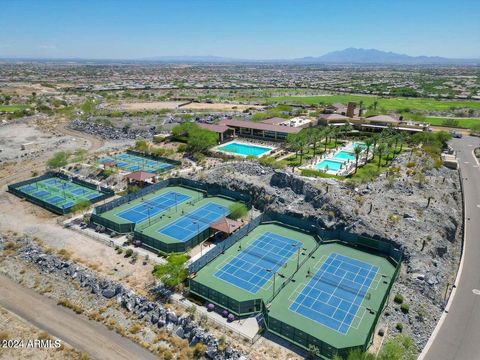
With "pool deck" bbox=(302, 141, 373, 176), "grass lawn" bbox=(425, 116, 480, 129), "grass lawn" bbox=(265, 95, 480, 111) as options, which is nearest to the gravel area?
"pool deck" bbox=(302, 141, 373, 176)

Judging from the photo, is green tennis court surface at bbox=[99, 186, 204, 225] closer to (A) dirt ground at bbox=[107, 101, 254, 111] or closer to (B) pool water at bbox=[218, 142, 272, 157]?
(B) pool water at bbox=[218, 142, 272, 157]

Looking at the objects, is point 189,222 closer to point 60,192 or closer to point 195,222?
point 195,222

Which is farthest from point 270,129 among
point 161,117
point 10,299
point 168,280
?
point 10,299

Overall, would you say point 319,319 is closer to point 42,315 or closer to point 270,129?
point 42,315

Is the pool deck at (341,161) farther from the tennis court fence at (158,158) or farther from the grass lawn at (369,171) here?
the tennis court fence at (158,158)

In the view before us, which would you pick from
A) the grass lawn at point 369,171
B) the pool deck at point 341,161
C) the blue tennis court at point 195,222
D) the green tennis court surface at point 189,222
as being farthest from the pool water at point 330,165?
the blue tennis court at point 195,222

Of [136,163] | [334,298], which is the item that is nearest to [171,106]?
[136,163]
